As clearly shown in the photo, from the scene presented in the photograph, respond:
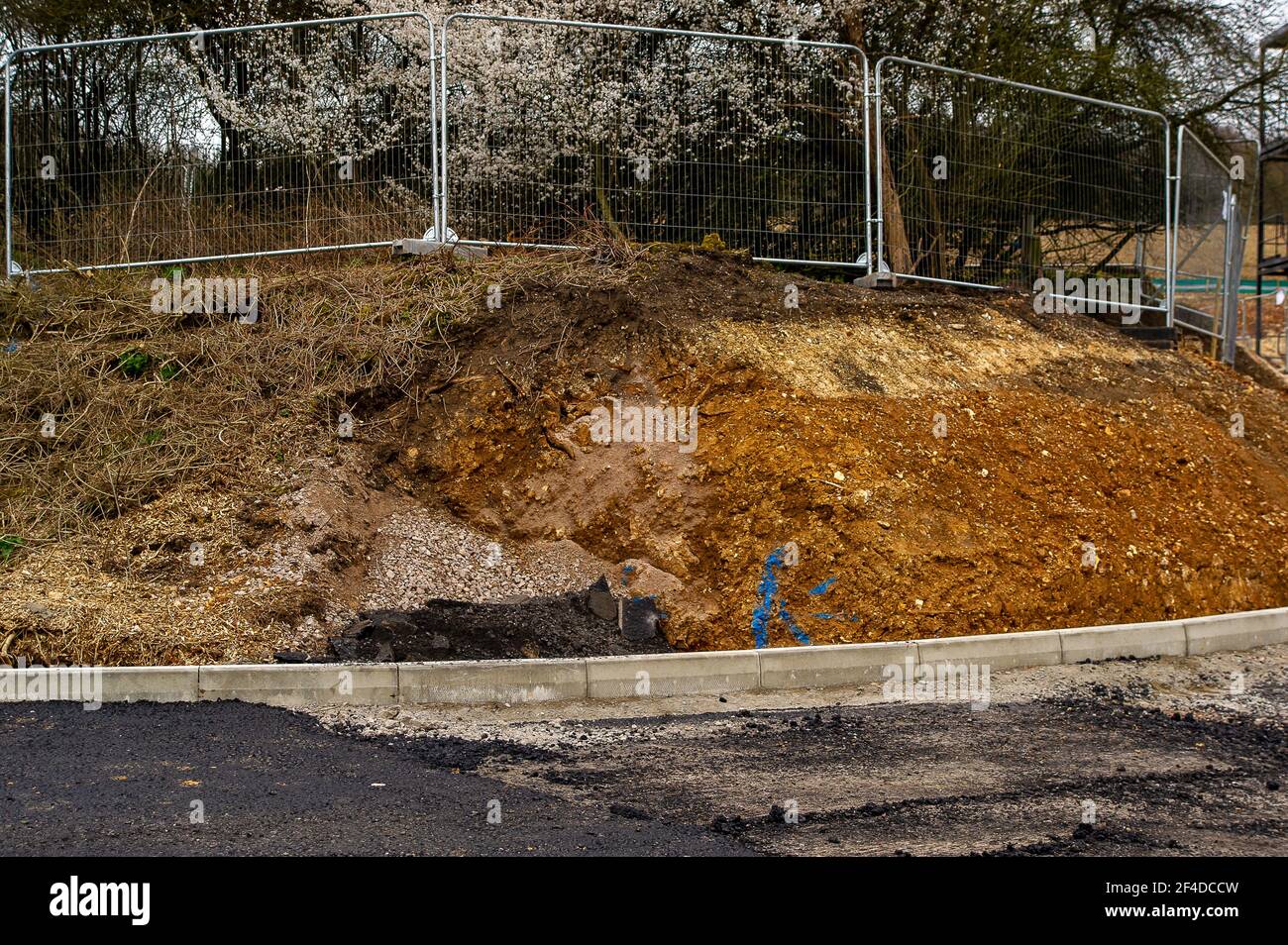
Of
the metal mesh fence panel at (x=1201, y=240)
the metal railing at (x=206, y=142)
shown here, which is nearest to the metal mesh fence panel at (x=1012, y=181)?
the metal mesh fence panel at (x=1201, y=240)

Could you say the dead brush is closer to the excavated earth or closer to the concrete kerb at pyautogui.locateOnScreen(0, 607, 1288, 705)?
the excavated earth

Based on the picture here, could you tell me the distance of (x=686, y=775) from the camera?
6.31 meters

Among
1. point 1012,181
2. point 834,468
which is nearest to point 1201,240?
point 1012,181

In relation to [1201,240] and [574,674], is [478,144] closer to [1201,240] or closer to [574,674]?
[574,674]

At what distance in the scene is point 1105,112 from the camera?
14.0 meters

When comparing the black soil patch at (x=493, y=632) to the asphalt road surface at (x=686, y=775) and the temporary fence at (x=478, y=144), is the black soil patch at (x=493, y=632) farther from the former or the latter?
the temporary fence at (x=478, y=144)

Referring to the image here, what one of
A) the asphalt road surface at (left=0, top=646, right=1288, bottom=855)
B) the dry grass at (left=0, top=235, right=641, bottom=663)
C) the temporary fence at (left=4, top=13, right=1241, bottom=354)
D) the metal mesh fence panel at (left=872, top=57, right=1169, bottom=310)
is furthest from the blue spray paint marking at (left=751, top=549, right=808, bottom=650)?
the metal mesh fence panel at (left=872, top=57, right=1169, bottom=310)

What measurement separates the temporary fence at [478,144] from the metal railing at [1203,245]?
298 centimetres

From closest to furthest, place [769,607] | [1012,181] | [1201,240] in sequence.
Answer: [769,607], [1012,181], [1201,240]

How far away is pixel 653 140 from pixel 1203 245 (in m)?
7.19

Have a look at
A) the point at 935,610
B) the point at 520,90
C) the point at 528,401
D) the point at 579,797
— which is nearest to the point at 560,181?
the point at 520,90

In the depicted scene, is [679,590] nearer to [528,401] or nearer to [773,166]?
[528,401]

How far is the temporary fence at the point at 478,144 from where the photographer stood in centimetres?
1191

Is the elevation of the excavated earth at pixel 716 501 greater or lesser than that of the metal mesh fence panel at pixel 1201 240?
lesser
